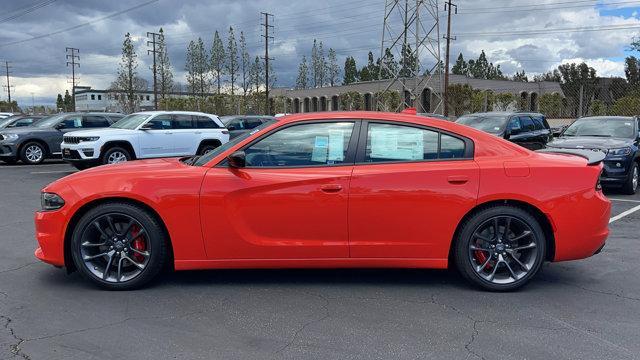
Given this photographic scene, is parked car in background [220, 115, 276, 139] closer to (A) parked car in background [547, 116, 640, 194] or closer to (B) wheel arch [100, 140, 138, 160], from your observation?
(B) wheel arch [100, 140, 138, 160]

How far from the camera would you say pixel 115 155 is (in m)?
13.3

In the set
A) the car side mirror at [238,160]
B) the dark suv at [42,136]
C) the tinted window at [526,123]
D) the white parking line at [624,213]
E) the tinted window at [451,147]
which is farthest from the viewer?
the dark suv at [42,136]

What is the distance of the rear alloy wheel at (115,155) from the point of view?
43.0ft

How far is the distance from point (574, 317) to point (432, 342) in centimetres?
126

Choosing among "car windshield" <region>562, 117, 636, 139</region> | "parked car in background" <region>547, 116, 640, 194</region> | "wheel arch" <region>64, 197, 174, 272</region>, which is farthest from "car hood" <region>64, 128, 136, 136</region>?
"car windshield" <region>562, 117, 636, 139</region>

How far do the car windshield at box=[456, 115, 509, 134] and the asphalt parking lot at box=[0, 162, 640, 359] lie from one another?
866 cm

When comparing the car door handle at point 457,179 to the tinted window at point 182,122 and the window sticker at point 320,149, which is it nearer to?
the window sticker at point 320,149

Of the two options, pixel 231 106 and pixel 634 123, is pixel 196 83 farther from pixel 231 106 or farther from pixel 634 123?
pixel 634 123

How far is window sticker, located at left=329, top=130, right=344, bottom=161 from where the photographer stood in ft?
14.6

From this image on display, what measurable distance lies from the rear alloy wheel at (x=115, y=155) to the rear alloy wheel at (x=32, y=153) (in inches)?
175

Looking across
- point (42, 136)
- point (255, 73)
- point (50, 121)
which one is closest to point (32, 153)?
point (42, 136)

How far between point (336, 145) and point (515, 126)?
10.7 metres

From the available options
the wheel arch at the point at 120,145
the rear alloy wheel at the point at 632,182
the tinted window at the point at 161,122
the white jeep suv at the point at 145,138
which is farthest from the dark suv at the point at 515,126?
the wheel arch at the point at 120,145

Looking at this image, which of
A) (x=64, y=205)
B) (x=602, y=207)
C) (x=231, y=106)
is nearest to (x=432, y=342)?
(x=602, y=207)
